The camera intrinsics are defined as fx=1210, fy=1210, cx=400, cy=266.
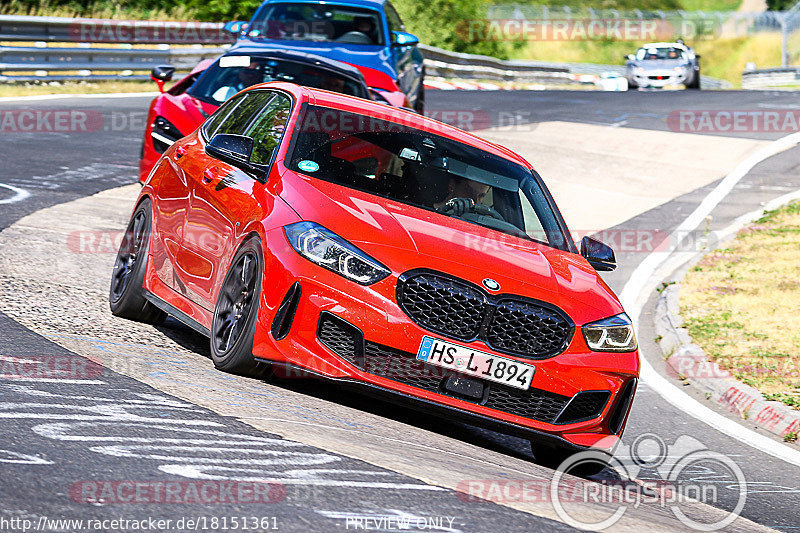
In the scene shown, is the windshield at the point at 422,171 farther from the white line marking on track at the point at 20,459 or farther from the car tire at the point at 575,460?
the white line marking on track at the point at 20,459

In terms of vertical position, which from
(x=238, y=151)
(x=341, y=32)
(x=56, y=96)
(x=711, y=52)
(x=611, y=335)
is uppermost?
(x=238, y=151)

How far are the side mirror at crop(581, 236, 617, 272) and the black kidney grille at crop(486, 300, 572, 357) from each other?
1200 millimetres

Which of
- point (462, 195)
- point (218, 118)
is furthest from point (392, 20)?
point (462, 195)

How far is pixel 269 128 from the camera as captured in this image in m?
7.43

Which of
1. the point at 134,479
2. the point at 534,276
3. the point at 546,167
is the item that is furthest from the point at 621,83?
the point at 134,479

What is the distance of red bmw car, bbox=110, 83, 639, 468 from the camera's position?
19.5 ft

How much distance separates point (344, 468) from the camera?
15.8ft

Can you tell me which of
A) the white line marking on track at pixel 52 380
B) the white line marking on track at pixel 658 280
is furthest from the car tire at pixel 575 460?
the white line marking on track at pixel 52 380

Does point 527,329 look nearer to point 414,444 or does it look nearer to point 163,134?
point 414,444

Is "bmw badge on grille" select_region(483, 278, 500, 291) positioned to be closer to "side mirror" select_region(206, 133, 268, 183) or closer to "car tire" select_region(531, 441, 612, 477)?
"car tire" select_region(531, 441, 612, 477)

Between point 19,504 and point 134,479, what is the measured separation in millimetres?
485

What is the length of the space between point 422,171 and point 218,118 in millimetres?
1757

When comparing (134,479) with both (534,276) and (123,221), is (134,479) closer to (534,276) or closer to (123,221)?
(534,276)

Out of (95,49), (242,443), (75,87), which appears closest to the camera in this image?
(242,443)
